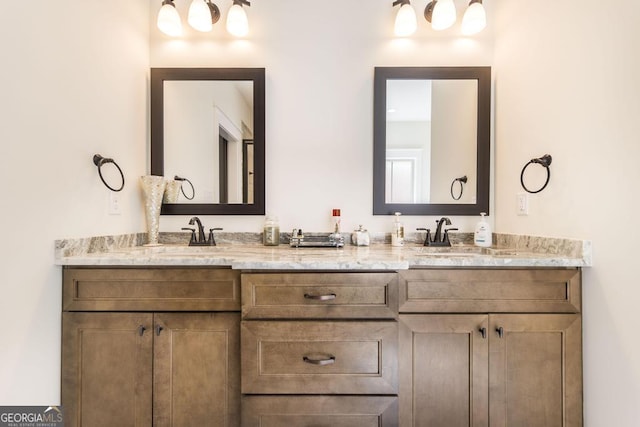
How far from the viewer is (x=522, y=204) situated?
160 cm

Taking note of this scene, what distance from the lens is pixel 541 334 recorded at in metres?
1.22

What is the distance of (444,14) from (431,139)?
0.68 m

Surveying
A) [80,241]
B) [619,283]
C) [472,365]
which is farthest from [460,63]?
[80,241]

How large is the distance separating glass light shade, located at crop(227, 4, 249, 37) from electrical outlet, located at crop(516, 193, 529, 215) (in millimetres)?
1753

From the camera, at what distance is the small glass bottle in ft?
5.89

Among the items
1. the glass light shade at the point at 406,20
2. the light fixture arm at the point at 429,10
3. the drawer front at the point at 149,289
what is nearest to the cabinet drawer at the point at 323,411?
the drawer front at the point at 149,289

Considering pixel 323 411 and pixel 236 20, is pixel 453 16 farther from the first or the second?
pixel 323 411

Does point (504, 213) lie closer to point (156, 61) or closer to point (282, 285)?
point (282, 285)

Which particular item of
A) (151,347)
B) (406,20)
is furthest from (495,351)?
(406,20)

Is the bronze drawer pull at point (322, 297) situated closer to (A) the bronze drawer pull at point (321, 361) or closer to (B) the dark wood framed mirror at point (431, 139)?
(A) the bronze drawer pull at point (321, 361)

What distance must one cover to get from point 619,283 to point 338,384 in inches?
41.2

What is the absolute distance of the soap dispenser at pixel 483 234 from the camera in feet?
5.68

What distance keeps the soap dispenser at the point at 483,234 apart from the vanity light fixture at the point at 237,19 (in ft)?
5.61

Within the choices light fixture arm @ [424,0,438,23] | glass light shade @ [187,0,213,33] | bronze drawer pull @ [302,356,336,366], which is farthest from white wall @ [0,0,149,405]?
light fixture arm @ [424,0,438,23]
